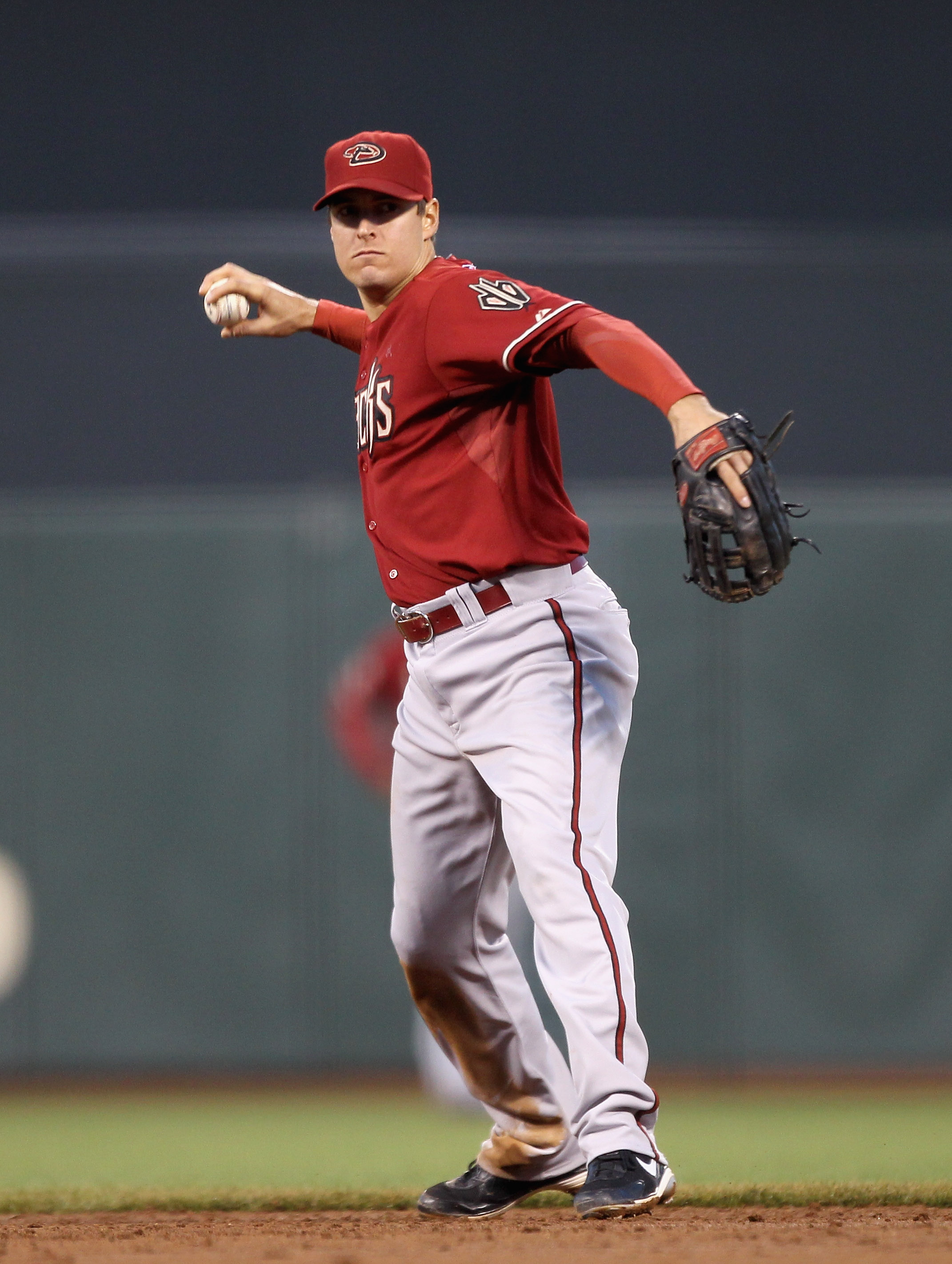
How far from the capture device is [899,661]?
5.73 m

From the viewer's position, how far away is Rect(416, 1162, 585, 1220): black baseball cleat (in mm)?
2703

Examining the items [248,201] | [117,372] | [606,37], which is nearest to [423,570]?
[117,372]

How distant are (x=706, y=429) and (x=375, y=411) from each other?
0.68 meters

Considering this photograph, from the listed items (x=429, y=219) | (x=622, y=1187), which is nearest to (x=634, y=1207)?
(x=622, y=1187)

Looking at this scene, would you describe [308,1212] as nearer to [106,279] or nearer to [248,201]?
[106,279]

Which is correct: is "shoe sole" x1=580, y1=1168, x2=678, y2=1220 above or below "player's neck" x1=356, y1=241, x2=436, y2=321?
below

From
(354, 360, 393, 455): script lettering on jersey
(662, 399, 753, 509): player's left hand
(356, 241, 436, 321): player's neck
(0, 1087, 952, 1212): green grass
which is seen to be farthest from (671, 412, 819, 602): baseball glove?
(0, 1087, 952, 1212): green grass

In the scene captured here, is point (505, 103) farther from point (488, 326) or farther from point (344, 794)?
point (488, 326)

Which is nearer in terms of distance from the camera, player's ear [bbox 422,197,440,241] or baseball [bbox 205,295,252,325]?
player's ear [bbox 422,197,440,241]

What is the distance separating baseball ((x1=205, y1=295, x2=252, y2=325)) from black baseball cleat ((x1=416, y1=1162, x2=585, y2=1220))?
5.18ft

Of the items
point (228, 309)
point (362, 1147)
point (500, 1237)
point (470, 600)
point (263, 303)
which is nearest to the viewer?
point (500, 1237)

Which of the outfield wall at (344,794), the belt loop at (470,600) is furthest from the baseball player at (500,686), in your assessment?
the outfield wall at (344,794)

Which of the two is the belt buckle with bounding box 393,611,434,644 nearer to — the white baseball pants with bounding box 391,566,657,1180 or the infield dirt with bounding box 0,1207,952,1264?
the white baseball pants with bounding box 391,566,657,1180

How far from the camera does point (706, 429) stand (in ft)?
7.08
